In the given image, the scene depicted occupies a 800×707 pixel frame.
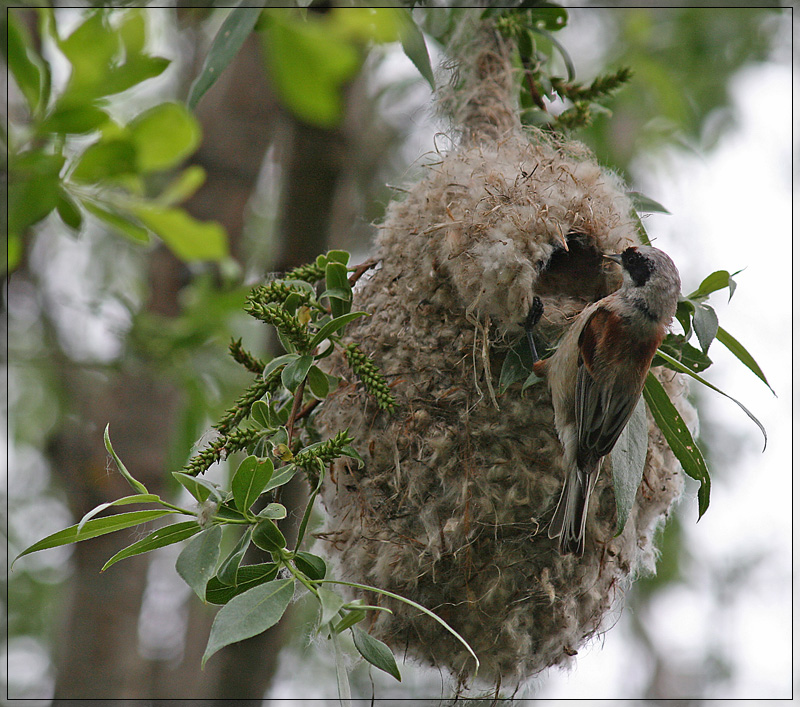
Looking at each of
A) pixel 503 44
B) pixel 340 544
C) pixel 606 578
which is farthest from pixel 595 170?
pixel 340 544

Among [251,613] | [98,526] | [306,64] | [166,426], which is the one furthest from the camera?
[166,426]

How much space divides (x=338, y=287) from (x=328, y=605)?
724 millimetres

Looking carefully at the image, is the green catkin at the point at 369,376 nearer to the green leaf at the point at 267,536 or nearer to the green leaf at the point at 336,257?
the green leaf at the point at 336,257

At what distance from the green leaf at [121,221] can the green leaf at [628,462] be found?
135 cm

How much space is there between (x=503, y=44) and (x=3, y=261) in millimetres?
1546

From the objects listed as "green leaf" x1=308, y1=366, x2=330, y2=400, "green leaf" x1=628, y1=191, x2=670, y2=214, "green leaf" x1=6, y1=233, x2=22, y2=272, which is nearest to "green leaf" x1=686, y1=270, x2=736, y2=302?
"green leaf" x1=628, y1=191, x2=670, y2=214

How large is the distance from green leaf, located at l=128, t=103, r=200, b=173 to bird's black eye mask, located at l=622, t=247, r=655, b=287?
1051mm

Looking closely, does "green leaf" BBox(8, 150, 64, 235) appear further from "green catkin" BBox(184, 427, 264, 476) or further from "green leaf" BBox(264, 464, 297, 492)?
"green leaf" BBox(264, 464, 297, 492)

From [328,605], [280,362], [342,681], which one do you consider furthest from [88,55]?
[342,681]

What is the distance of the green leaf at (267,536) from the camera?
1.30 metres

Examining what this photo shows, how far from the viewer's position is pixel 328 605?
1191mm

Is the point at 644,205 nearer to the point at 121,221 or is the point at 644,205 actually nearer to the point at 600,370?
the point at 600,370

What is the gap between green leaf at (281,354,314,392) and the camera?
59.2 inches

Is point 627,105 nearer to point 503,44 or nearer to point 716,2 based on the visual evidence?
point 716,2
